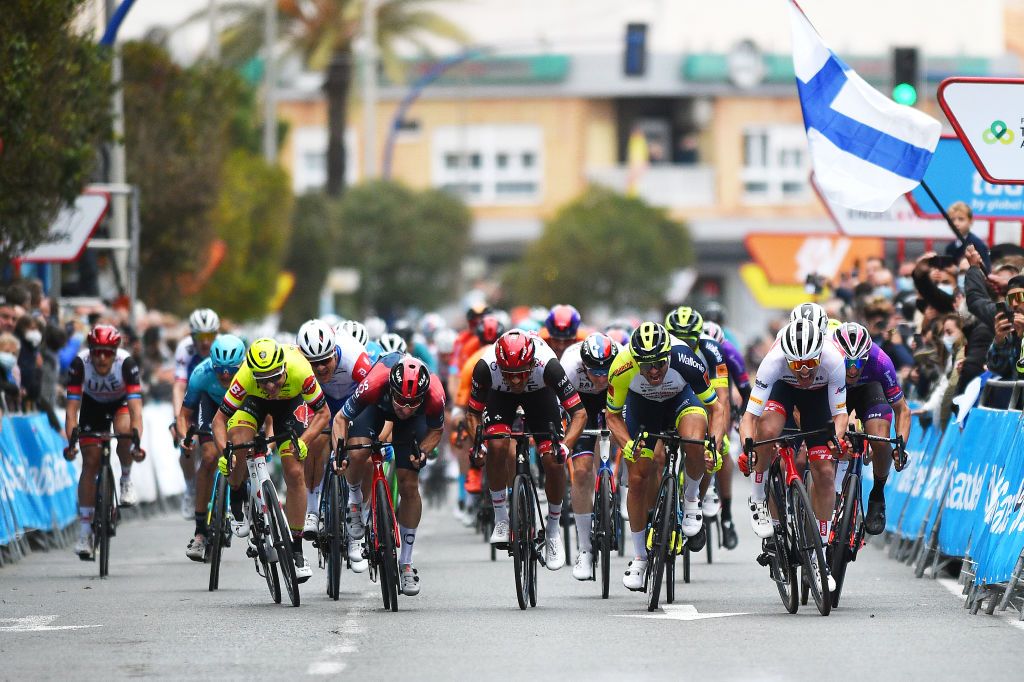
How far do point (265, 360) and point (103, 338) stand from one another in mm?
3509

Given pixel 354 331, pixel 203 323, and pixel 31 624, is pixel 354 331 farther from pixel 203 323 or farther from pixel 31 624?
pixel 31 624

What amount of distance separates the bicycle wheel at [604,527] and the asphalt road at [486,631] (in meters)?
0.16

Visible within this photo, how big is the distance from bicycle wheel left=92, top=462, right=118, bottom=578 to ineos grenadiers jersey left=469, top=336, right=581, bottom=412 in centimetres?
353

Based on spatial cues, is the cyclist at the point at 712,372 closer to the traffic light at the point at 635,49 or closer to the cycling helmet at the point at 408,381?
the cycling helmet at the point at 408,381

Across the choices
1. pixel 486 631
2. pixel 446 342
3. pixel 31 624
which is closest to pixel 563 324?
pixel 486 631

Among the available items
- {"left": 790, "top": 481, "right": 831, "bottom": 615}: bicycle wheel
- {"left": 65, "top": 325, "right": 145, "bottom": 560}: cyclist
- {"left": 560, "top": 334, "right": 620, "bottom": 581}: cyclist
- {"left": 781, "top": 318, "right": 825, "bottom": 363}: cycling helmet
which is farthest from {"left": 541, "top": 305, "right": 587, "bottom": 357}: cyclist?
{"left": 790, "top": 481, "right": 831, "bottom": 615}: bicycle wheel

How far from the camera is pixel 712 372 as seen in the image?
54.5 ft

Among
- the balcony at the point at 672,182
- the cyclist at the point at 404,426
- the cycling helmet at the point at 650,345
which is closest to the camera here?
the cycling helmet at the point at 650,345

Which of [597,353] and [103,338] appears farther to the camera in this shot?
[103,338]

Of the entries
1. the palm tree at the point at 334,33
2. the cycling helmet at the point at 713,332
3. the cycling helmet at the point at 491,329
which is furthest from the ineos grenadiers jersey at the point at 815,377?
the palm tree at the point at 334,33

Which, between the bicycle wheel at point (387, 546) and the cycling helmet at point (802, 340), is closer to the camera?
the cycling helmet at point (802, 340)

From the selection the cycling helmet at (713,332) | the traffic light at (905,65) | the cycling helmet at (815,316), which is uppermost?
the traffic light at (905,65)

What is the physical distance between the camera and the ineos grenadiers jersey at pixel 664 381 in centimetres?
1392

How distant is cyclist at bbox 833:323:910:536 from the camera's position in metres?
14.1
